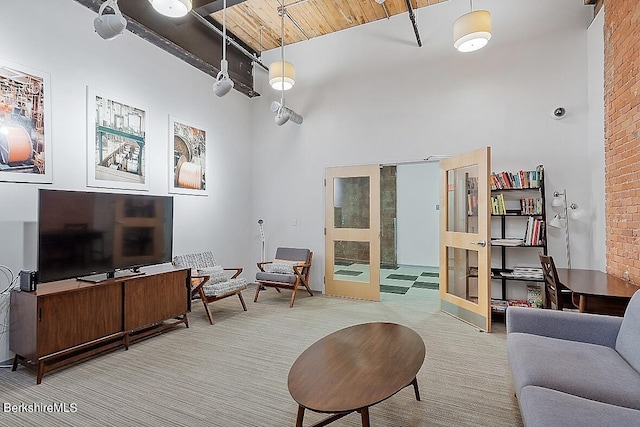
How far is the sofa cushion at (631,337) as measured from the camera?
6.19ft

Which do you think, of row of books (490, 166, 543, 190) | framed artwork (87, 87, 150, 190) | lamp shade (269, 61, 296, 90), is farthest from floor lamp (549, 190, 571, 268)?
framed artwork (87, 87, 150, 190)

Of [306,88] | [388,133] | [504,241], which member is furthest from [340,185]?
[504,241]

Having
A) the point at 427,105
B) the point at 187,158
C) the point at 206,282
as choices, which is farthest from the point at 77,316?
the point at 427,105

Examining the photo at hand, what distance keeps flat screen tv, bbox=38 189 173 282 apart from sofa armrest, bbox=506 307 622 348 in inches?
147

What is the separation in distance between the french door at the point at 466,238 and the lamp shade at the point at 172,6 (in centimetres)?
340

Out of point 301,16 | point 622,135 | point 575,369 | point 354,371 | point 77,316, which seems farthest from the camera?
point 301,16

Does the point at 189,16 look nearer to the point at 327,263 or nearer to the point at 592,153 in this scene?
the point at 327,263

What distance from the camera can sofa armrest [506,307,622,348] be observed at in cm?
→ 223

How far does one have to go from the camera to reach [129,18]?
3.67m

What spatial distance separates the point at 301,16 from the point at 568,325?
519cm

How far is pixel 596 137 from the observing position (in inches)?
153

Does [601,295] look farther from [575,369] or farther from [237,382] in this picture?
[237,382]

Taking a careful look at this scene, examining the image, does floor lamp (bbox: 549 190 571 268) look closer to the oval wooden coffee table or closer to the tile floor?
the tile floor

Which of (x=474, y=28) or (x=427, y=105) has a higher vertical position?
(x=474, y=28)
